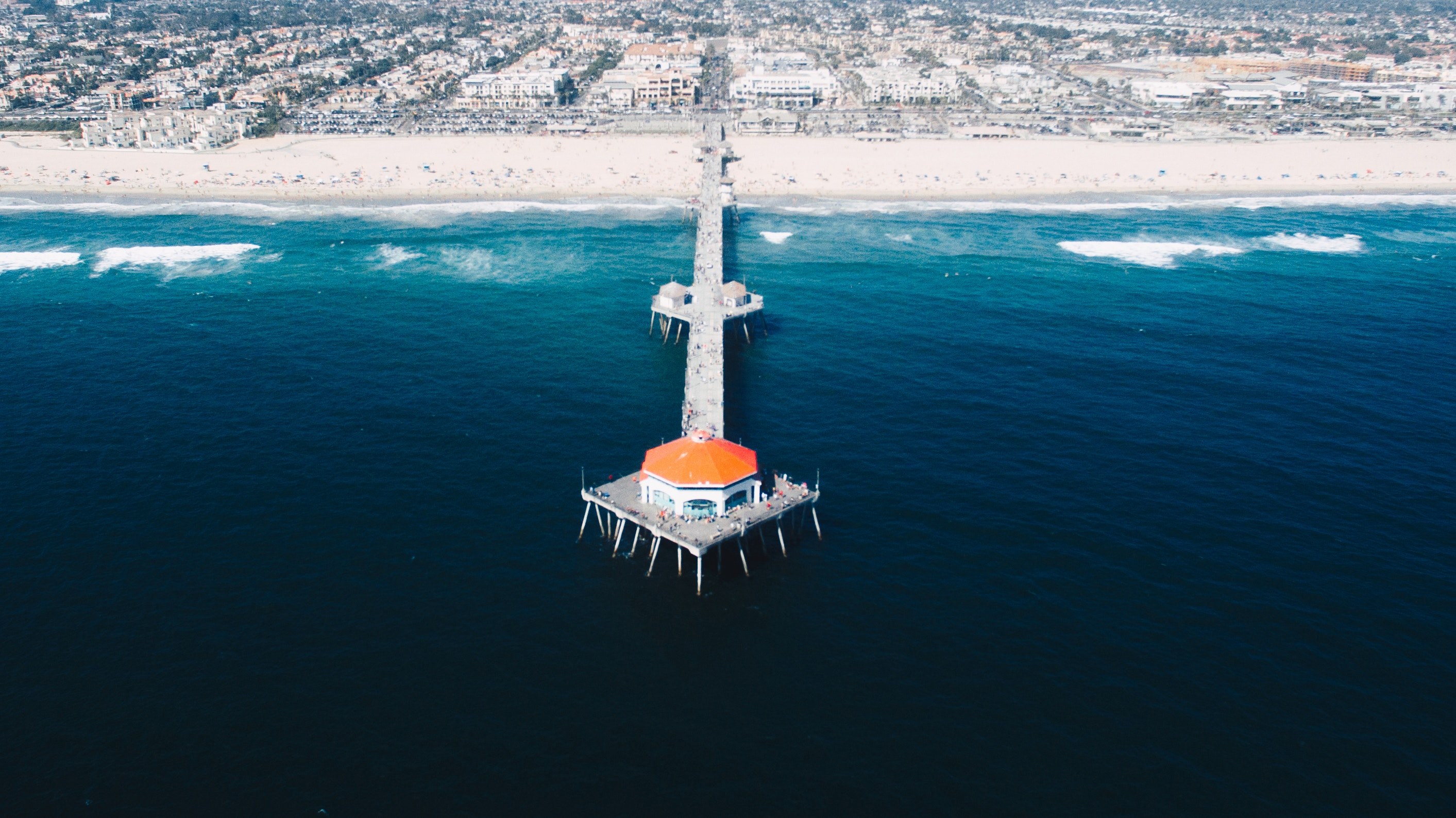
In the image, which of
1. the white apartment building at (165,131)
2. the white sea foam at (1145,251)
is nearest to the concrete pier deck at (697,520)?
the white sea foam at (1145,251)

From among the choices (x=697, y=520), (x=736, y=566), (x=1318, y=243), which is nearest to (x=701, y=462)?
(x=697, y=520)

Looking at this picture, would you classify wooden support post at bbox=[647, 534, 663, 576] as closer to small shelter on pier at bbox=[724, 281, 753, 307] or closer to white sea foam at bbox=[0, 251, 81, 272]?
small shelter on pier at bbox=[724, 281, 753, 307]

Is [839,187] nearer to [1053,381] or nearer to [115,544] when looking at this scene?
[1053,381]

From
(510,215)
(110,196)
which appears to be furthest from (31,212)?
(510,215)

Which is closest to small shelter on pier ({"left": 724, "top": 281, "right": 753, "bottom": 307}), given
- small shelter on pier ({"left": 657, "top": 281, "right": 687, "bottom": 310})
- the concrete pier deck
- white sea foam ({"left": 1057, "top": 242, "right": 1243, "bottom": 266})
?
small shelter on pier ({"left": 657, "top": 281, "right": 687, "bottom": 310})

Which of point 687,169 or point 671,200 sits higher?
point 687,169

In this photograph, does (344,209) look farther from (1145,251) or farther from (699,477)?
(1145,251)

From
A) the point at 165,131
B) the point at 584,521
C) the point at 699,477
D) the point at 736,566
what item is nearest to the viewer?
the point at 699,477
